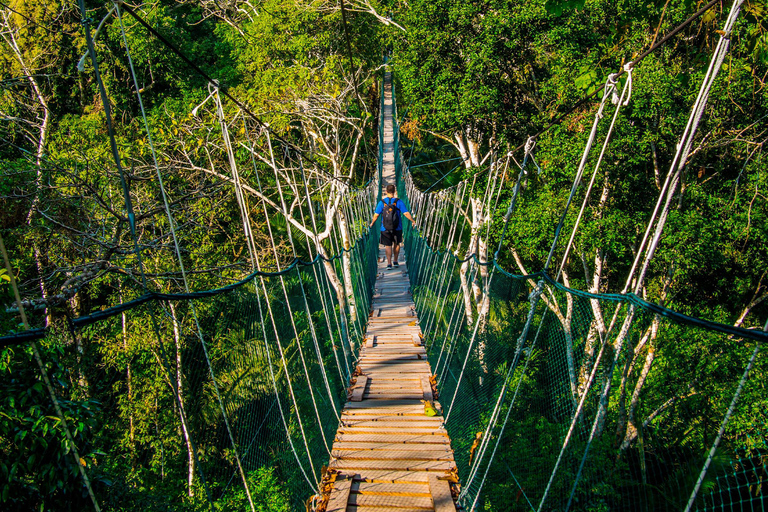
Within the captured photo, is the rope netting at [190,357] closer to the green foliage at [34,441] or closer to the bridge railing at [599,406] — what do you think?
the green foliage at [34,441]

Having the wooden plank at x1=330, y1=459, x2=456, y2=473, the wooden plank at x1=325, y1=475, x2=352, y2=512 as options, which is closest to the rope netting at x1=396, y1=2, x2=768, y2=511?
the wooden plank at x1=330, y1=459, x2=456, y2=473

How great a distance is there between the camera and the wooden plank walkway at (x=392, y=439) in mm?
1921

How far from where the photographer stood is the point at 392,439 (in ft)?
7.80

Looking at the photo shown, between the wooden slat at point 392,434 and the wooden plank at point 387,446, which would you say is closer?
the wooden slat at point 392,434

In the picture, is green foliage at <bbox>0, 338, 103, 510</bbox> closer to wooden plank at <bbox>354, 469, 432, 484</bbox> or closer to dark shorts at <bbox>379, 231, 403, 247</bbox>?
wooden plank at <bbox>354, 469, 432, 484</bbox>

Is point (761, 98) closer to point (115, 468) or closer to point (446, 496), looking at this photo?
point (446, 496)

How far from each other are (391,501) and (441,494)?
0.63ft

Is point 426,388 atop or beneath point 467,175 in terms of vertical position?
beneath

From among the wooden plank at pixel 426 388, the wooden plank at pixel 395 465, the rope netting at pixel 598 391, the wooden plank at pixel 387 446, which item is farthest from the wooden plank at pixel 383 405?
the wooden plank at pixel 395 465

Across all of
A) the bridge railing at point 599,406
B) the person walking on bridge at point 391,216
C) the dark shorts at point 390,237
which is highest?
the person walking on bridge at point 391,216

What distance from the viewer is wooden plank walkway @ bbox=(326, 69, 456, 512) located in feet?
6.30

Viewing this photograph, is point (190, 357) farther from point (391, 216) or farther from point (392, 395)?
point (392, 395)

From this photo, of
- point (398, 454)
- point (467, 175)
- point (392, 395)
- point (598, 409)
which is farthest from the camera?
point (467, 175)

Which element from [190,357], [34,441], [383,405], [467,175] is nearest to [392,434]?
[383,405]
